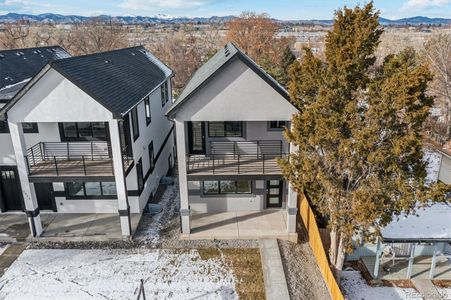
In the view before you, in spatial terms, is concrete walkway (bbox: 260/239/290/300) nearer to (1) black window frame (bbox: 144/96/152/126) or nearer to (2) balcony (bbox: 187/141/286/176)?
(2) balcony (bbox: 187/141/286/176)

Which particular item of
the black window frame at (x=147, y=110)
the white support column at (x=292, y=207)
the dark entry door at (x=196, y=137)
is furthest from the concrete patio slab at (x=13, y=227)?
the white support column at (x=292, y=207)

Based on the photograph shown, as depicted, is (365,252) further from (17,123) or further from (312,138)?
(17,123)

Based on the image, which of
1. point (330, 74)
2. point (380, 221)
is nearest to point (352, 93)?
point (330, 74)

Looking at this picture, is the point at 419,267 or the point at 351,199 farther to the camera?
the point at 419,267

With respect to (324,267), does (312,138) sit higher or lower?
higher

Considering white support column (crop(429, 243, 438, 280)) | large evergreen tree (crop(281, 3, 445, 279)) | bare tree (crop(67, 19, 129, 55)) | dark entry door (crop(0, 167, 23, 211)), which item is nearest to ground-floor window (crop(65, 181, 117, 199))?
dark entry door (crop(0, 167, 23, 211))
